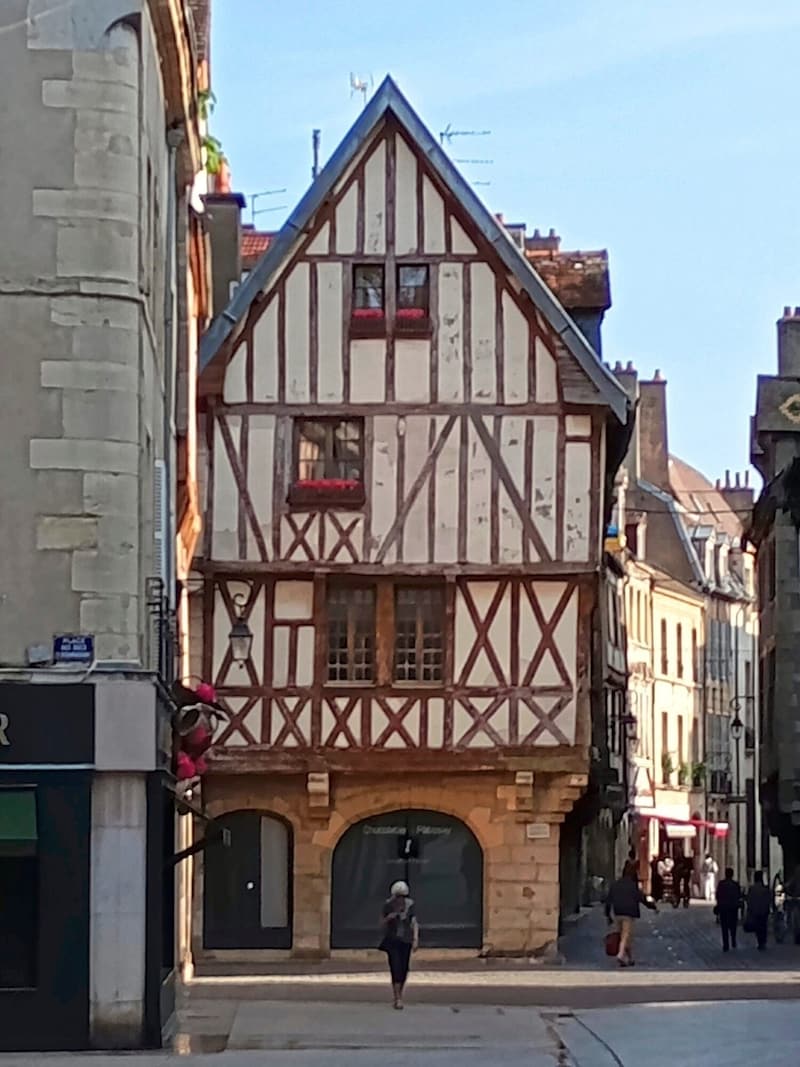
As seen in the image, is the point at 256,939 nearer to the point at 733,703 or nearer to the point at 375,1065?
the point at 375,1065

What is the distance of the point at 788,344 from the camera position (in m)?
47.4

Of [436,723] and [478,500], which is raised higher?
[478,500]

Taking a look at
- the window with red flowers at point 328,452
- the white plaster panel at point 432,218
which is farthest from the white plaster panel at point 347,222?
the window with red flowers at point 328,452

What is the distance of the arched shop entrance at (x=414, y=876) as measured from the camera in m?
30.0

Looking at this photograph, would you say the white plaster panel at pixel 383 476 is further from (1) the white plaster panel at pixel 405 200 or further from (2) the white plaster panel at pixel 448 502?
(1) the white plaster panel at pixel 405 200

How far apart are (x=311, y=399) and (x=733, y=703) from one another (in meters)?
45.8

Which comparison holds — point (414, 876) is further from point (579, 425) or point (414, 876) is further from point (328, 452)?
point (579, 425)

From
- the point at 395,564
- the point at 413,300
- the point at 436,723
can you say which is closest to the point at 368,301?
the point at 413,300

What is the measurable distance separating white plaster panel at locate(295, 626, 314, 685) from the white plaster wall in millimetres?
12234

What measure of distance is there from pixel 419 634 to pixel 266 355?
3.83 m

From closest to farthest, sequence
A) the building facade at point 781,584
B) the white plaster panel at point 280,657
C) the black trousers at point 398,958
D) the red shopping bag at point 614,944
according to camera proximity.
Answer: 1. the black trousers at point 398,958
2. the white plaster panel at point 280,657
3. the red shopping bag at point 614,944
4. the building facade at point 781,584

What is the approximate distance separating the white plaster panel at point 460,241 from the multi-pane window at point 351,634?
4.22m

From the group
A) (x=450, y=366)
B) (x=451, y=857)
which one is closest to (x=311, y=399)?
(x=450, y=366)

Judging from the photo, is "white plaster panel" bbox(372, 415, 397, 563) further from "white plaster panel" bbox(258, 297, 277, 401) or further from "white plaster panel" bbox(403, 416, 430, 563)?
"white plaster panel" bbox(258, 297, 277, 401)
